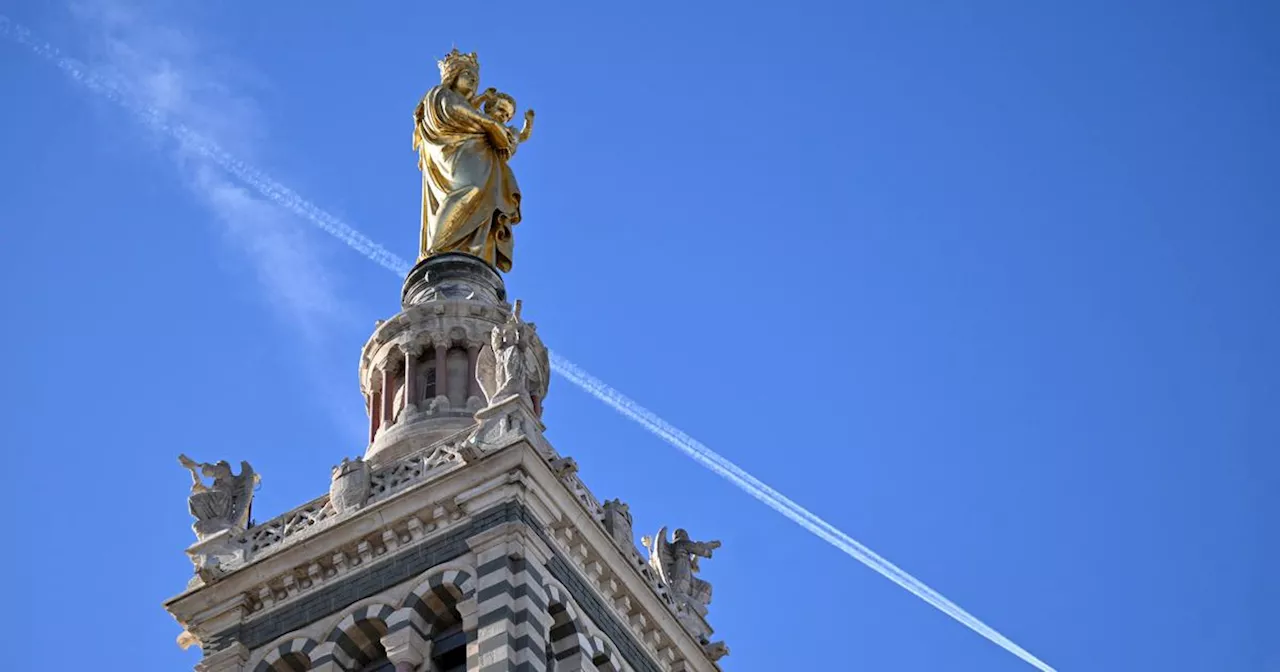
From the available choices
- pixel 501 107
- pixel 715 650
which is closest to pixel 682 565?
pixel 715 650

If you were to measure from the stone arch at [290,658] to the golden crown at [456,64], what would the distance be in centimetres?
1745

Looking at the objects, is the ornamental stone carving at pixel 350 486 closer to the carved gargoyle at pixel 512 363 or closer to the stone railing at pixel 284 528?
the stone railing at pixel 284 528

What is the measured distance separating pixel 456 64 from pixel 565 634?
18.4 metres

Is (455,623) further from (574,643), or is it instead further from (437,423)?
(437,423)

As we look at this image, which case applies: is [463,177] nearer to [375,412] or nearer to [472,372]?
[472,372]

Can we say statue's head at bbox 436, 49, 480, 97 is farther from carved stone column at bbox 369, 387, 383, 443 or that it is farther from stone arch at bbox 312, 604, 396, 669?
stone arch at bbox 312, 604, 396, 669

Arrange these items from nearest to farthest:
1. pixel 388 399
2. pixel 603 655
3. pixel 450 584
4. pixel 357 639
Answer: pixel 450 584 → pixel 357 639 → pixel 603 655 → pixel 388 399

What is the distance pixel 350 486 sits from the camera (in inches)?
2052

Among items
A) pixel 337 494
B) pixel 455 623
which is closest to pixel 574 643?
pixel 455 623

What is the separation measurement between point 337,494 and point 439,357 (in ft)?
19.4

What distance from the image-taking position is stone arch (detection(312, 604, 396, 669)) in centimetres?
4997

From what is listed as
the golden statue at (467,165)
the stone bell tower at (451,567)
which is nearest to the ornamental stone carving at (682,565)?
the stone bell tower at (451,567)

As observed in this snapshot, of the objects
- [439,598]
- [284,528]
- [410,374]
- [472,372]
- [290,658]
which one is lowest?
[290,658]

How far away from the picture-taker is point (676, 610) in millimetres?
53688
